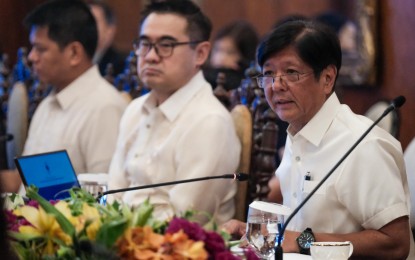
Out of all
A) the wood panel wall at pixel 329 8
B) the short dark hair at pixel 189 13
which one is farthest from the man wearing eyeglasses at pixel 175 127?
the wood panel wall at pixel 329 8

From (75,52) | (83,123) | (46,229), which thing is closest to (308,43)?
(46,229)

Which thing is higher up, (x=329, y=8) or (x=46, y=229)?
(x=329, y=8)

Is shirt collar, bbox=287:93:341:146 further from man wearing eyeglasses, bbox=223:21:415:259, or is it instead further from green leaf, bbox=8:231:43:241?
green leaf, bbox=8:231:43:241

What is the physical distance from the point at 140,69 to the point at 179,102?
0.72 ft

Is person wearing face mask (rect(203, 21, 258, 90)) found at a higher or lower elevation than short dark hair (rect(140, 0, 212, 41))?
lower

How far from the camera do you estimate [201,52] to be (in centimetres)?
393

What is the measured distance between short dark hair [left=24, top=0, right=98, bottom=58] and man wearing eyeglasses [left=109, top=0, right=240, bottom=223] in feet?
2.21

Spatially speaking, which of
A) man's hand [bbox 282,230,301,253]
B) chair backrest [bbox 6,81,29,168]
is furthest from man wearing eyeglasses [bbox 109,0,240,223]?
chair backrest [bbox 6,81,29,168]

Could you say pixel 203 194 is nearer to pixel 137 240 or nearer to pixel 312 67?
pixel 312 67

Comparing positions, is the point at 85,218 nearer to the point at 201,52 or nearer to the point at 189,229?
the point at 189,229

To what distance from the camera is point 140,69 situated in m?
3.87

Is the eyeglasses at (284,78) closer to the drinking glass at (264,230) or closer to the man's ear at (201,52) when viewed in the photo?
the drinking glass at (264,230)

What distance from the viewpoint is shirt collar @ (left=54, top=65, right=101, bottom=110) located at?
4.47 metres

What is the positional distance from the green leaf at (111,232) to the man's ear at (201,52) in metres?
2.15
